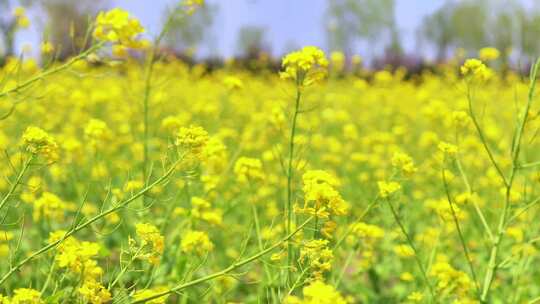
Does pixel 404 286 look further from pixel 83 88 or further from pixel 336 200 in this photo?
pixel 83 88

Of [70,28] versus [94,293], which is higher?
[70,28]

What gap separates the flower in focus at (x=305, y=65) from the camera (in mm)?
1838

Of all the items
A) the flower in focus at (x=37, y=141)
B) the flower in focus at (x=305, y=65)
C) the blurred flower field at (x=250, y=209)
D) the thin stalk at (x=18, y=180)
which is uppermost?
the flower in focus at (x=305, y=65)

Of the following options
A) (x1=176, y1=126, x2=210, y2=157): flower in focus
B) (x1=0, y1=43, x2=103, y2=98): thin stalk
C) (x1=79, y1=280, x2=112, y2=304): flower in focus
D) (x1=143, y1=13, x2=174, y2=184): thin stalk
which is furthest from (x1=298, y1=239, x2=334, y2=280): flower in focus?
(x1=143, y1=13, x2=174, y2=184): thin stalk

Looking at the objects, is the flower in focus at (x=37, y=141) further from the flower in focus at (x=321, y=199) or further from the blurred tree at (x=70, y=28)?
the flower in focus at (x=321, y=199)

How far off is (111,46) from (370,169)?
9.66 ft

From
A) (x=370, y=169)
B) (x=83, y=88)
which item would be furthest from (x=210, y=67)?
(x=370, y=169)

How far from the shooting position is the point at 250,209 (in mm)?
3377

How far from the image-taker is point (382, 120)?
23.0ft

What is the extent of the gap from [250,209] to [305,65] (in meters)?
1.64

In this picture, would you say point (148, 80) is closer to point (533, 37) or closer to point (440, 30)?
point (533, 37)

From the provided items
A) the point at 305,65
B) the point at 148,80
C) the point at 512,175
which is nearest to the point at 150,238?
the point at 305,65

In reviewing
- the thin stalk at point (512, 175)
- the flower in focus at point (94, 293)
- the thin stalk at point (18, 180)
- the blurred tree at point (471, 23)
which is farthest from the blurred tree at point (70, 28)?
the blurred tree at point (471, 23)

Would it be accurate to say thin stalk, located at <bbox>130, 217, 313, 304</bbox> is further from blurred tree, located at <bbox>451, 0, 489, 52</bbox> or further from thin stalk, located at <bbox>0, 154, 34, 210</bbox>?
blurred tree, located at <bbox>451, 0, 489, 52</bbox>
